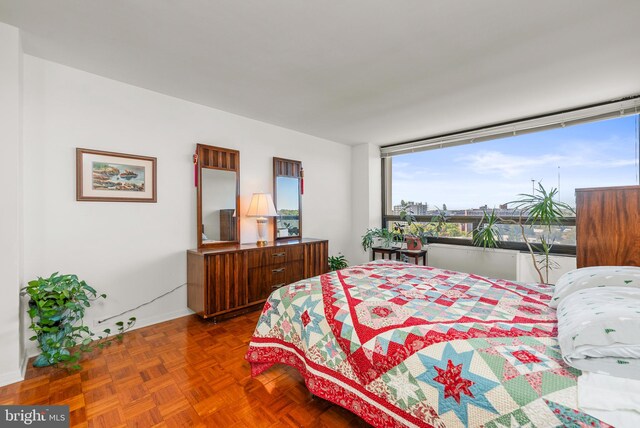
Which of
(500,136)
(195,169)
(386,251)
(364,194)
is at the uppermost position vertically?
(500,136)

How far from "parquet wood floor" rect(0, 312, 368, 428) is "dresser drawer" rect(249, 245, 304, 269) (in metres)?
0.99

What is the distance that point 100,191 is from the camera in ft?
8.57

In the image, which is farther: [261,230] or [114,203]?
[261,230]

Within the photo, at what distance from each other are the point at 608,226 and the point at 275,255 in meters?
2.96

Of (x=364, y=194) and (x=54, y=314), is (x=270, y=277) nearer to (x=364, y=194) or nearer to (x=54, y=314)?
(x=54, y=314)

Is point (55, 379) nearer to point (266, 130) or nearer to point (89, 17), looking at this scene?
point (89, 17)

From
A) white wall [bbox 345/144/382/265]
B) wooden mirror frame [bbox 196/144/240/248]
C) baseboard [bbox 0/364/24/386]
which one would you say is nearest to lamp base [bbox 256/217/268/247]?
wooden mirror frame [bbox 196/144/240/248]

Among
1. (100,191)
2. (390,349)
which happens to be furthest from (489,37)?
(100,191)

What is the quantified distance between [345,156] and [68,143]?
3.86m

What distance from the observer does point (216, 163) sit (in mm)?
3342

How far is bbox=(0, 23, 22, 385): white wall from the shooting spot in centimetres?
189

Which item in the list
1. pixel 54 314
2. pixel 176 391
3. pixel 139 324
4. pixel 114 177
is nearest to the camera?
pixel 176 391

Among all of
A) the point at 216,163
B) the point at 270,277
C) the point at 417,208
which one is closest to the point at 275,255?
the point at 270,277

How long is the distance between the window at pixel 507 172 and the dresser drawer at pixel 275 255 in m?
2.26
